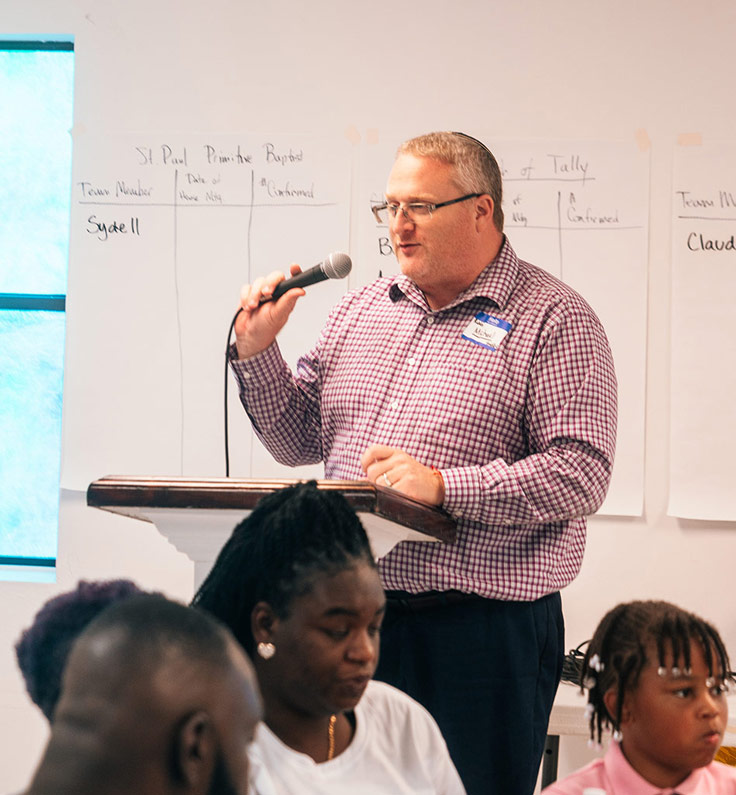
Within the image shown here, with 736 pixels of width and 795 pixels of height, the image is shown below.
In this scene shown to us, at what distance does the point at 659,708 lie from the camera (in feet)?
4.67

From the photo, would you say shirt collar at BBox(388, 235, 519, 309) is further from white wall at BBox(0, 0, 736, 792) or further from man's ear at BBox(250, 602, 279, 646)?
white wall at BBox(0, 0, 736, 792)

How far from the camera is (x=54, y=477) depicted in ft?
11.8

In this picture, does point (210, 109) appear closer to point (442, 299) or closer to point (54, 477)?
point (54, 477)

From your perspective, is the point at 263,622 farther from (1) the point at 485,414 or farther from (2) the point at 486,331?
(2) the point at 486,331

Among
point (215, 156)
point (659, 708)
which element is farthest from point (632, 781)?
point (215, 156)

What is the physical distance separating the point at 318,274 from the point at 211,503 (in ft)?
1.97

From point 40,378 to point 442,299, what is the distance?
196cm

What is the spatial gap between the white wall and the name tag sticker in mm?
1358

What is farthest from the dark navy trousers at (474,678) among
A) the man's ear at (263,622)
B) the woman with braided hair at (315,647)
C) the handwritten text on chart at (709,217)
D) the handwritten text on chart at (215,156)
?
the handwritten text on chart at (215,156)

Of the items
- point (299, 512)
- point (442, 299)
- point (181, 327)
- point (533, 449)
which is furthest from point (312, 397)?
point (181, 327)

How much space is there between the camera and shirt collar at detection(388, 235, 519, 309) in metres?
2.06

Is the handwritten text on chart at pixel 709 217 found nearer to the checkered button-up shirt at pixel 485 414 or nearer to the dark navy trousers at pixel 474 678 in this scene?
the checkered button-up shirt at pixel 485 414

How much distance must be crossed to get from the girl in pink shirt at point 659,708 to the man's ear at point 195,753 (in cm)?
Result: 81

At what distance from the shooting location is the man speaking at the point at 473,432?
6.27 feet
